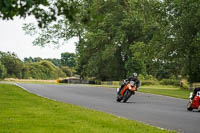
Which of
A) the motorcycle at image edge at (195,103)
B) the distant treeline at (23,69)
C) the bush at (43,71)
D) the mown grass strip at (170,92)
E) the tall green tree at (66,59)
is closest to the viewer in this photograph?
the motorcycle at image edge at (195,103)

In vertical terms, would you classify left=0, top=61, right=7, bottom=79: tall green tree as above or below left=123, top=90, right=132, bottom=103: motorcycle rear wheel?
above

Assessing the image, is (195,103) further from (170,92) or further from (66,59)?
(66,59)

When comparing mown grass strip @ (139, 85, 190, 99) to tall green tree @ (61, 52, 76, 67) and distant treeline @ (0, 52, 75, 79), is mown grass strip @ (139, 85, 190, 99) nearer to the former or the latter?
distant treeline @ (0, 52, 75, 79)

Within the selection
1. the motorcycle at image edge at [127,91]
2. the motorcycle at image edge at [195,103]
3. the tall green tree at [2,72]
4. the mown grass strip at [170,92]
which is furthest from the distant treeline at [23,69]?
the motorcycle at image edge at [195,103]

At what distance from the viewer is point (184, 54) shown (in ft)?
141

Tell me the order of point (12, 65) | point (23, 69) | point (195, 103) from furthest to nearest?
point (23, 69), point (12, 65), point (195, 103)

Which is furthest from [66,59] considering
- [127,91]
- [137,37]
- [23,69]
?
[127,91]

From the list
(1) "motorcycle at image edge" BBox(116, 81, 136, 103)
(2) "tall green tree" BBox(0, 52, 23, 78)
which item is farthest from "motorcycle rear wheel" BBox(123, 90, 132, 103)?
(2) "tall green tree" BBox(0, 52, 23, 78)

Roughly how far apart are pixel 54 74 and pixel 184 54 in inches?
2287

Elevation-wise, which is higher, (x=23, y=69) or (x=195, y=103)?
(x=23, y=69)

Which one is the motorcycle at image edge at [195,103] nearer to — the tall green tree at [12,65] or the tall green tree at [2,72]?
the tall green tree at [2,72]

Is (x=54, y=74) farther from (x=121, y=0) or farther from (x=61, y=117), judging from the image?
(x=61, y=117)

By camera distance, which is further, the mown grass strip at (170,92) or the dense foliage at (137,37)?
the dense foliage at (137,37)

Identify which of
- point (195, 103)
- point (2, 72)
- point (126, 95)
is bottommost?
point (195, 103)
